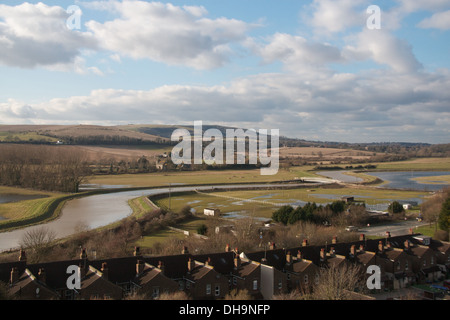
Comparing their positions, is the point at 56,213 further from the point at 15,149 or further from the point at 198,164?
the point at 198,164

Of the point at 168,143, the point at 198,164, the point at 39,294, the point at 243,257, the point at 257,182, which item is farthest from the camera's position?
the point at 168,143

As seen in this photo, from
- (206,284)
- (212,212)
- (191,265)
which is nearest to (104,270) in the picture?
(191,265)

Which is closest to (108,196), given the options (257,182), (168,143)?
(257,182)

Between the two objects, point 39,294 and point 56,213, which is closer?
point 39,294

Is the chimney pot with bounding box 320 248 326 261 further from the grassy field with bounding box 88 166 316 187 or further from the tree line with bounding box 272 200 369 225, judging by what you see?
the grassy field with bounding box 88 166 316 187

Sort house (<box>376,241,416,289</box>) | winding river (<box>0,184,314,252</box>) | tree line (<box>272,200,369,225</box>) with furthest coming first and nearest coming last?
tree line (<box>272,200,369,225</box>) < winding river (<box>0,184,314,252</box>) < house (<box>376,241,416,289</box>)

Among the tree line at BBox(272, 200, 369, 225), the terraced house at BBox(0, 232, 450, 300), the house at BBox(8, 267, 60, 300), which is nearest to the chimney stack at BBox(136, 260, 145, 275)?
the terraced house at BBox(0, 232, 450, 300)

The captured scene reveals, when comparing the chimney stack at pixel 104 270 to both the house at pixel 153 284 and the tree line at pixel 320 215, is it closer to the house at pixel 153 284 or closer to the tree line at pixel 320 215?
the house at pixel 153 284
